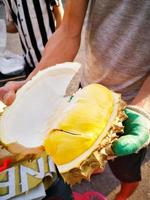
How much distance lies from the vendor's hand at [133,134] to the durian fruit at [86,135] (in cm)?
2

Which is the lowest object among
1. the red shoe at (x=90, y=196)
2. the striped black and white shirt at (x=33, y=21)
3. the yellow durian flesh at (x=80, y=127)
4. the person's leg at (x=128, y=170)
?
the red shoe at (x=90, y=196)

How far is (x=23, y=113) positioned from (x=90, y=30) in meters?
0.36

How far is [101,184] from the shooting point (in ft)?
5.99

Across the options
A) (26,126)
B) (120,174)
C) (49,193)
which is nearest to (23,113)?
(26,126)

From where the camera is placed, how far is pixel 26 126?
0.96 metres

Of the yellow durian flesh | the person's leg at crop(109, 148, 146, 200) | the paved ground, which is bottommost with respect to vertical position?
the paved ground

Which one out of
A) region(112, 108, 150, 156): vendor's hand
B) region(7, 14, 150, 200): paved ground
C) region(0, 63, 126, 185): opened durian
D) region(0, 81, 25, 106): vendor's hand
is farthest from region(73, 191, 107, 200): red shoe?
region(112, 108, 150, 156): vendor's hand

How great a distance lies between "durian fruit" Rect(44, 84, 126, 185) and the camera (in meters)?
0.73

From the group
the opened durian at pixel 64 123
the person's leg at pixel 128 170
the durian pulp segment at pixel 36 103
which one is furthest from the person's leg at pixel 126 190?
the durian pulp segment at pixel 36 103

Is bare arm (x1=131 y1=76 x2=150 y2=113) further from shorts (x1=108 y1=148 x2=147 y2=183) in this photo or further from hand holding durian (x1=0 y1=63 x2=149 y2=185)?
shorts (x1=108 y1=148 x2=147 y2=183)

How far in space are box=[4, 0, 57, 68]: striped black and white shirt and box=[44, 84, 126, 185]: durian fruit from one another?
871 millimetres

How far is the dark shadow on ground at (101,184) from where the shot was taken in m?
1.79

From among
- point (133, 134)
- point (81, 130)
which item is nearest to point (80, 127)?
point (81, 130)

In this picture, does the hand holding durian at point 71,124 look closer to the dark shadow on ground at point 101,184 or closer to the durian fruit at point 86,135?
the durian fruit at point 86,135
